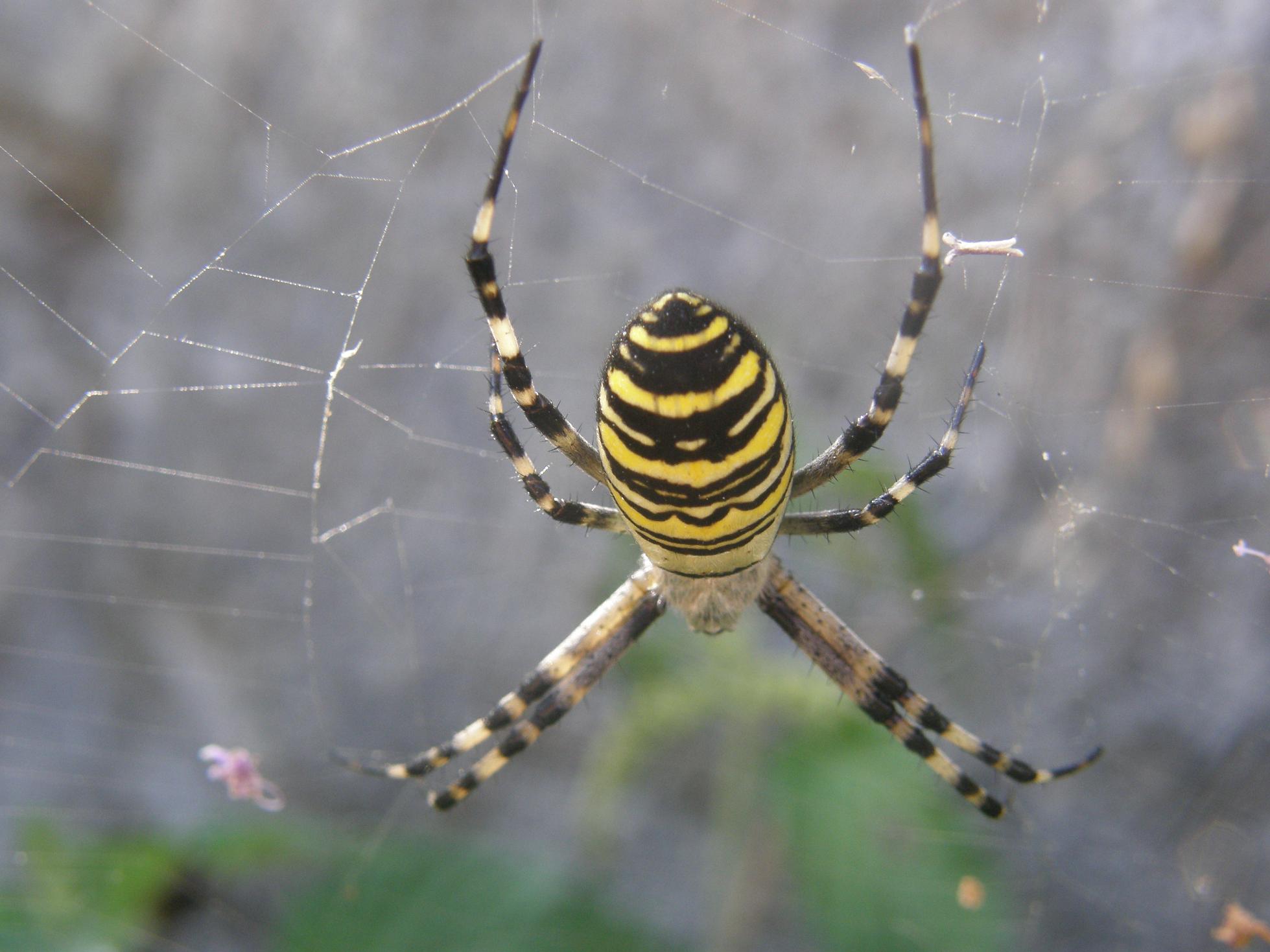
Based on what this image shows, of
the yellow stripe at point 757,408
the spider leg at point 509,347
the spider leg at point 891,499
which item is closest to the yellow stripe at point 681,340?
the yellow stripe at point 757,408

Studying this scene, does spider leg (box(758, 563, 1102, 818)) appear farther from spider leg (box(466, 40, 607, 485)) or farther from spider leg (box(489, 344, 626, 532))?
spider leg (box(466, 40, 607, 485))

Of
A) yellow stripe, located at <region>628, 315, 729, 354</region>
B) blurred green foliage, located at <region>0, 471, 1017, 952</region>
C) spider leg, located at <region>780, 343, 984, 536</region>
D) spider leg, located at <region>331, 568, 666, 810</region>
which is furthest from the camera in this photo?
blurred green foliage, located at <region>0, 471, 1017, 952</region>

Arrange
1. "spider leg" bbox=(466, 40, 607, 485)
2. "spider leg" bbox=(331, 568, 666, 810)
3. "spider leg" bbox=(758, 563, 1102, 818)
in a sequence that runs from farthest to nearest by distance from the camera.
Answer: "spider leg" bbox=(331, 568, 666, 810) < "spider leg" bbox=(758, 563, 1102, 818) < "spider leg" bbox=(466, 40, 607, 485)

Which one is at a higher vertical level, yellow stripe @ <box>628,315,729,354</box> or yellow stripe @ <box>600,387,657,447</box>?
yellow stripe @ <box>628,315,729,354</box>

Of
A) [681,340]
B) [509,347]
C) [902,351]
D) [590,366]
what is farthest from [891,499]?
[590,366]

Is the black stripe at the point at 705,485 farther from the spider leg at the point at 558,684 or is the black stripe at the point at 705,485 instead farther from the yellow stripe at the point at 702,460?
the spider leg at the point at 558,684

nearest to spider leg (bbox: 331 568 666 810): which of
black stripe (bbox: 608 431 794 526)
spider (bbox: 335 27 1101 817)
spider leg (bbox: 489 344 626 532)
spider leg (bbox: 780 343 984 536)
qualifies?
spider (bbox: 335 27 1101 817)

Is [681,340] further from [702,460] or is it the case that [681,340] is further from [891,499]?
[891,499]
